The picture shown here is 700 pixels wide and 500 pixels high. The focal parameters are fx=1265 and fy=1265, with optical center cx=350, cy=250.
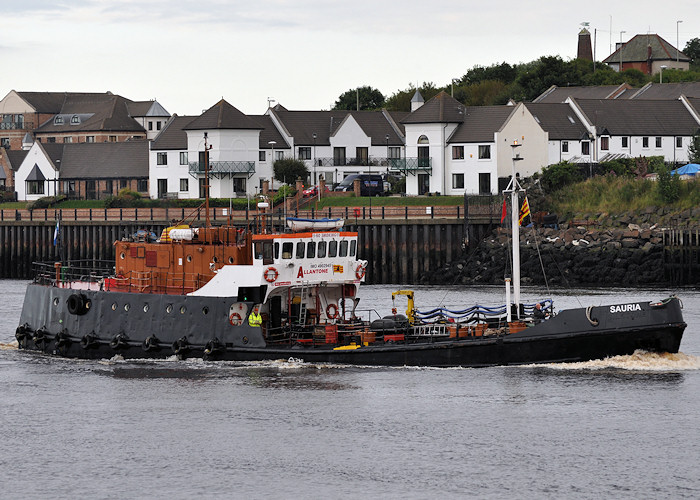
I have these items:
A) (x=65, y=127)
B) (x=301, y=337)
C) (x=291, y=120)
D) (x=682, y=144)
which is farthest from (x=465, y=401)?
(x=65, y=127)

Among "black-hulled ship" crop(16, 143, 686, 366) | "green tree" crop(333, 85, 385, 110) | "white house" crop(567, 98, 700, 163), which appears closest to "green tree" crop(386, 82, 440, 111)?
"green tree" crop(333, 85, 385, 110)

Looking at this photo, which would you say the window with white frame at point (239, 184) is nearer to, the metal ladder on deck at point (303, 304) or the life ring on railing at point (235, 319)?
the metal ladder on deck at point (303, 304)

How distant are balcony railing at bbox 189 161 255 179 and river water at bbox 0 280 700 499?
53.1 metres

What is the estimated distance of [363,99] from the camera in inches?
5103

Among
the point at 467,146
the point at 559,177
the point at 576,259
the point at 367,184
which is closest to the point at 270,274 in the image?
the point at 576,259

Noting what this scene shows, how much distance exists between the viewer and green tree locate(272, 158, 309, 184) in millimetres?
93125

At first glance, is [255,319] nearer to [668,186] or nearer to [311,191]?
[668,186]

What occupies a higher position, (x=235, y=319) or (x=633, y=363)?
(x=235, y=319)

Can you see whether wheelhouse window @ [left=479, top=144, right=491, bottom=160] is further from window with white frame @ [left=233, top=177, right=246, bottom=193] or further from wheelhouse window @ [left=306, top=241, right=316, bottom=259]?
wheelhouse window @ [left=306, top=241, right=316, bottom=259]

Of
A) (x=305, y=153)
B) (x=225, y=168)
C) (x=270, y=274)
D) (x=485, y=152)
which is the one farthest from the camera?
(x=305, y=153)

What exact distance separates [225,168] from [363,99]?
40.9 meters

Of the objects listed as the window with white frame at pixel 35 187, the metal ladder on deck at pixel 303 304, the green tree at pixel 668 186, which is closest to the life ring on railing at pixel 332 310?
the metal ladder on deck at pixel 303 304

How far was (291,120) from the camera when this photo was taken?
10062cm

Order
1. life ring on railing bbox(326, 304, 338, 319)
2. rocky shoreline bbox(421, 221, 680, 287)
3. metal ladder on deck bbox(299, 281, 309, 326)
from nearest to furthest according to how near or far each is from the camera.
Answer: metal ladder on deck bbox(299, 281, 309, 326)
life ring on railing bbox(326, 304, 338, 319)
rocky shoreline bbox(421, 221, 680, 287)
